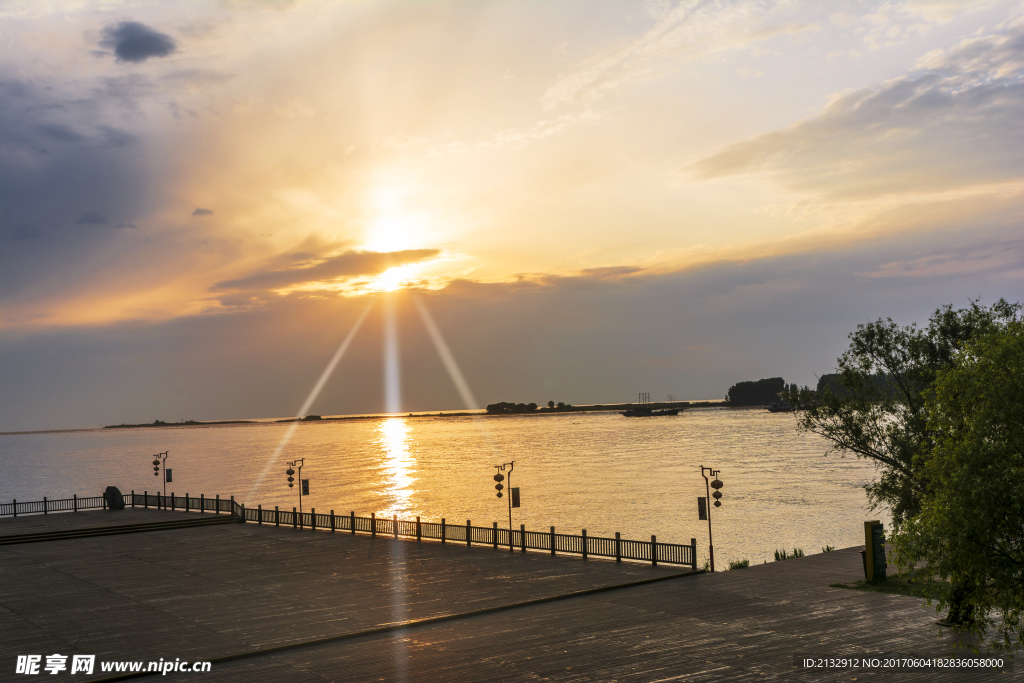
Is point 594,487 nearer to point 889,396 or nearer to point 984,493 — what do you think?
point 889,396

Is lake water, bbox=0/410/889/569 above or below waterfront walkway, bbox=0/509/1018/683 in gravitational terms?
below

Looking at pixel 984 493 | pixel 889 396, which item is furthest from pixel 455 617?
pixel 889 396

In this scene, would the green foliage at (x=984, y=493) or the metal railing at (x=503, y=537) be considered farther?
the metal railing at (x=503, y=537)

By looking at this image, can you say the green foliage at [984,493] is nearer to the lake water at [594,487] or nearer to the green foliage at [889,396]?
the green foliage at [889,396]

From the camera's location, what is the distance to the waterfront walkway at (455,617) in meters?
18.1

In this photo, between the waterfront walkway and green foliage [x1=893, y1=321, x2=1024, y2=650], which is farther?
the waterfront walkway

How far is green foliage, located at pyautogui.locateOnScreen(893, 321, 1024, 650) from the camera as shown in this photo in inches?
518

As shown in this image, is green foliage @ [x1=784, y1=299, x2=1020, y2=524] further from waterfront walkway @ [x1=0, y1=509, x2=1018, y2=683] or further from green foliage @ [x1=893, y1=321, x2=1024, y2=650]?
green foliage @ [x1=893, y1=321, x2=1024, y2=650]

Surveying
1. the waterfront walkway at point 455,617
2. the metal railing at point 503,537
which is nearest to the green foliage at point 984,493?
the waterfront walkway at point 455,617

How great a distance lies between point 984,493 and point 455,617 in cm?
1558

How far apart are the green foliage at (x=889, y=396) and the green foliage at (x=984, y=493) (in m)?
19.2

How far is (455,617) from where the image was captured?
23.0 m

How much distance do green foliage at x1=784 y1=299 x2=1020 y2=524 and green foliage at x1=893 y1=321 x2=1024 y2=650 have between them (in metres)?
19.2

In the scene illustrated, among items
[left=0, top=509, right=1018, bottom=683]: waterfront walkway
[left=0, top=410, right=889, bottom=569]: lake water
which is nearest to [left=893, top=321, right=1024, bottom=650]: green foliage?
[left=0, top=509, right=1018, bottom=683]: waterfront walkway
